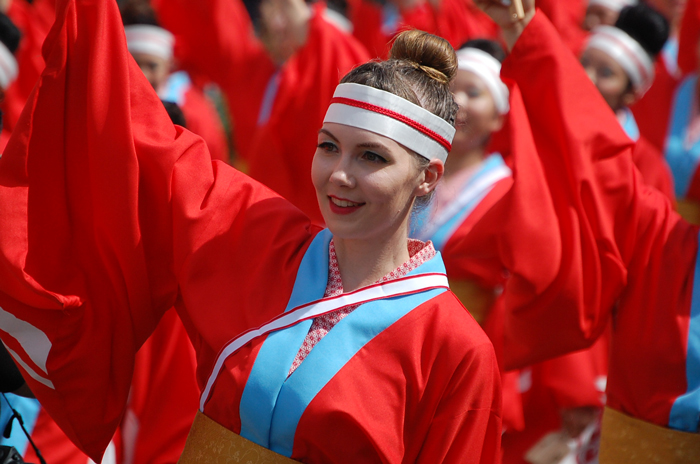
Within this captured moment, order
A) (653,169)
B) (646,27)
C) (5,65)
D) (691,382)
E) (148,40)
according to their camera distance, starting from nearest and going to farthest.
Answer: (691,382) < (5,65) < (653,169) < (646,27) < (148,40)

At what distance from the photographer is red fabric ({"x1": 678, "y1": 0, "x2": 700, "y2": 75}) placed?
3.93 m

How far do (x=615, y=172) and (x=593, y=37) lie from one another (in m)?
1.63

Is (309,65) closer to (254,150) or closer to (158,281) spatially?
(254,150)

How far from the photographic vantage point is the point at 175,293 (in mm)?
1827

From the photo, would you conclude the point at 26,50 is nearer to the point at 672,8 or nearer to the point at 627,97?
the point at 627,97

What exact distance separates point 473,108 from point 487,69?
19 centimetres

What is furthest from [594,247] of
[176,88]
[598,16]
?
[598,16]

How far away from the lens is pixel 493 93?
3074 millimetres

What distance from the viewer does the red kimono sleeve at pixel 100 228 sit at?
1.68 metres

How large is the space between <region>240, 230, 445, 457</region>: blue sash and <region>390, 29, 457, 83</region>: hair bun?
51 centimetres

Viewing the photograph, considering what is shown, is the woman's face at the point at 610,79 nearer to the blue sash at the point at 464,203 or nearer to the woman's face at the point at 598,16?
the blue sash at the point at 464,203

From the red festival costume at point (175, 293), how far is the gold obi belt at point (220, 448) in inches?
0.8

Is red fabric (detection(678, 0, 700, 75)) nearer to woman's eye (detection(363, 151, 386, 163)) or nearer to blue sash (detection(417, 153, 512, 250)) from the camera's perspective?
blue sash (detection(417, 153, 512, 250))

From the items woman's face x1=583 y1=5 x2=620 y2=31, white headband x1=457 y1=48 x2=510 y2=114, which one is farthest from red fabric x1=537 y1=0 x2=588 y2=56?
white headband x1=457 y1=48 x2=510 y2=114
